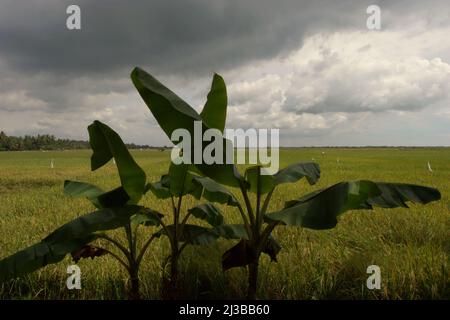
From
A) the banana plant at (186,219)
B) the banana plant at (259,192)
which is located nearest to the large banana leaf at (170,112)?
the banana plant at (259,192)

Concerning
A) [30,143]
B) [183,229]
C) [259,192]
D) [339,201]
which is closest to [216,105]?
[259,192]

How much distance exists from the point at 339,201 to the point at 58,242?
1.73m

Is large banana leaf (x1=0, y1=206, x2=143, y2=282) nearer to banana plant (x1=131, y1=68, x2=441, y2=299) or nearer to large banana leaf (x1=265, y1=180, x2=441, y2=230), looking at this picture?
Result: banana plant (x1=131, y1=68, x2=441, y2=299)

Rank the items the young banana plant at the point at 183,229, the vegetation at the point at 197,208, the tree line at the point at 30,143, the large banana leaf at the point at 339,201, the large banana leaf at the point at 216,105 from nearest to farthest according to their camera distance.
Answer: the large banana leaf at the point at 339,201, the vegetation at the point at 197,208, the young banana plant at the point at 183,229, the large banana leaf at the point at 216,105, the tree line at the point at 30,143

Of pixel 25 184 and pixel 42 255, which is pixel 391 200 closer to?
pixel 42 255

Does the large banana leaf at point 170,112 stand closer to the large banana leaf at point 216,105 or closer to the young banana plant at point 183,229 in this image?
the young banana plant at point 183,229

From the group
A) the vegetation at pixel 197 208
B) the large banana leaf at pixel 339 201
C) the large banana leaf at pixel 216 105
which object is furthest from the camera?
the large banana leaf at pixel 216 105

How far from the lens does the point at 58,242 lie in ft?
6.81

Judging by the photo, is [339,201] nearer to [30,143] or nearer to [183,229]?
[183,229]

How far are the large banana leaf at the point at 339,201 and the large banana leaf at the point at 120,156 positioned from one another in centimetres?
92

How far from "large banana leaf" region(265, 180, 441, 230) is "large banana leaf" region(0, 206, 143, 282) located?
0.96 m

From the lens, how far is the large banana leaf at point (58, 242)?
6.57 ft

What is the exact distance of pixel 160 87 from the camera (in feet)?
7.11

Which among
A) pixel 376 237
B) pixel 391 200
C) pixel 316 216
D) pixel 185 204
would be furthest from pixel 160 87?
pixel 185 204
